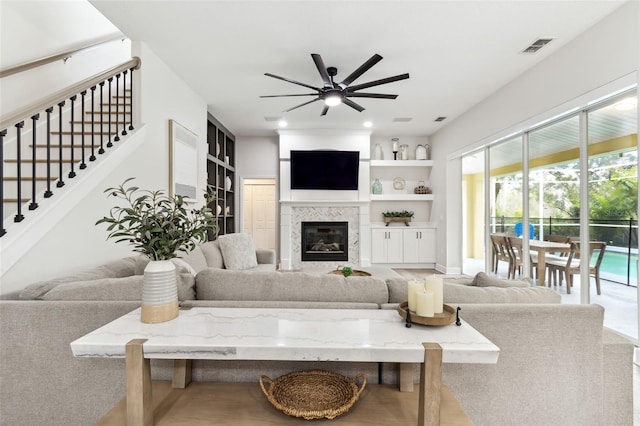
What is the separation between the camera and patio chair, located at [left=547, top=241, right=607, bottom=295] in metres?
2.91

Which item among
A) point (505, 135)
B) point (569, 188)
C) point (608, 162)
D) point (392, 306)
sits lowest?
point (392, 306)

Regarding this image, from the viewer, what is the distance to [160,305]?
1168mm

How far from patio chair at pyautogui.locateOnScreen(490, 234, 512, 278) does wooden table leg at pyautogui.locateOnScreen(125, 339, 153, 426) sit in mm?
4544

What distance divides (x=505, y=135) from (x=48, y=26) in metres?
5.35

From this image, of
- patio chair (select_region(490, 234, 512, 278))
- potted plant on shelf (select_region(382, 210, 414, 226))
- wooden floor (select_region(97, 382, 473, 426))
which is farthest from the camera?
potted plant on shelf (select_region(382, 210, 414, 226))

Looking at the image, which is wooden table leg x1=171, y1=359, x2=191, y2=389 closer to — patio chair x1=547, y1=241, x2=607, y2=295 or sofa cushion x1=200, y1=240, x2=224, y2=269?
sofa cushion x1=200, y1=240, x2=224, y2=269

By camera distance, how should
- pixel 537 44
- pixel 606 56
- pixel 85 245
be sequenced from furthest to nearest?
pixel 537 44 < pixel 606 56 < pixel 85 245

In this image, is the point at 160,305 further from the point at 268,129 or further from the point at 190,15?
the point at 268,129

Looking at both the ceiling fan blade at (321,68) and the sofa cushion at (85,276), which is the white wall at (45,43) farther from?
the ceiling fan blade at (321,68)

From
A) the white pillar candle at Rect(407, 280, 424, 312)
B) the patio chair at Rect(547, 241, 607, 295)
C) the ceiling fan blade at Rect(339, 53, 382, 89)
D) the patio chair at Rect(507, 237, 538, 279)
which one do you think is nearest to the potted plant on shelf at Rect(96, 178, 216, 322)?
the white pillar candle at Rect(407, 280, 424, 312)

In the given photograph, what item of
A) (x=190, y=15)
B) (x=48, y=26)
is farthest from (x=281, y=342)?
(x=48, y=26)

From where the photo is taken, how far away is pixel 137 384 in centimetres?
98

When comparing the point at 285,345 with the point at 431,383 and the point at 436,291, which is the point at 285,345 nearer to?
the point at 431,383

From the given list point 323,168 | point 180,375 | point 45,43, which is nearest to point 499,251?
point 323,168
